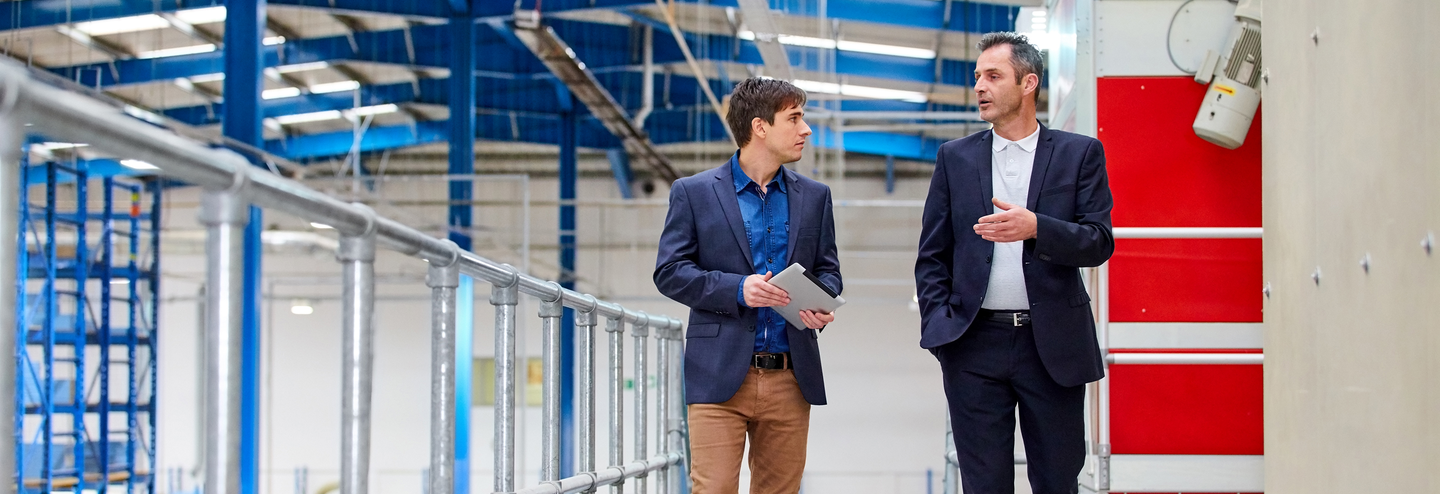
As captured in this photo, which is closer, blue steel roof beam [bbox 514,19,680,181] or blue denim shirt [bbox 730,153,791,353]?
blue denim shirt [bbox 730,153,791,353]

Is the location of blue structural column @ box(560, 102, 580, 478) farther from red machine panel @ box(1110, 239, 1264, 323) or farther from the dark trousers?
the dark trousers

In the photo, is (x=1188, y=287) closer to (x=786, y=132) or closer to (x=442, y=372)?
(x=786, y=132)

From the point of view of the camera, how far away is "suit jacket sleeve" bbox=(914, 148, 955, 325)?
2727 mm

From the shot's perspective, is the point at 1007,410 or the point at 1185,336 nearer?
the point at 1007,410

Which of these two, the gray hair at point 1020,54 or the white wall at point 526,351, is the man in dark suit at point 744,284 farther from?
the white wall at point 526,351

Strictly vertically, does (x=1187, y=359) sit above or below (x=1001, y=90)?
below

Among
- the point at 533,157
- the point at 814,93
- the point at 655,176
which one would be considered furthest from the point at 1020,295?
the point at 533,157

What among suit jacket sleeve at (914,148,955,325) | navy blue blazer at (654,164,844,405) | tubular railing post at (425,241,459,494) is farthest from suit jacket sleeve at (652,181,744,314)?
tubular railing post at (425,241,459,494)

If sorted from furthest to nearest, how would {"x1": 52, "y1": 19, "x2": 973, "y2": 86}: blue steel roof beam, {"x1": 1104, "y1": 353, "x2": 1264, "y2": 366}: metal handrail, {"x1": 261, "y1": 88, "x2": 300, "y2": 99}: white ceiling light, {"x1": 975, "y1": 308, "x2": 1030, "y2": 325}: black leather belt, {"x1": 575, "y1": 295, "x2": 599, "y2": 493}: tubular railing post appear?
1. {"x1": 261, "y1": 88, "x2": 300, "y2": 99}: white ceiling light
2. {"x1": 52, "y1": 19, "x2": 973, "y2": 86}: blue steel roof beam
3. {"x1": 1104, "y1": 353, "x2": 1264, "y2": 366}: metal handrail
4. {"x1": 575, "y1": 295, "x2": 599, "y2": 493}: tubular railing post
5. {"x1": 975, "y1": 308, "x2": 1030, "y2": 325}: black leather belt

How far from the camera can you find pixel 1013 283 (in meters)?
2.67

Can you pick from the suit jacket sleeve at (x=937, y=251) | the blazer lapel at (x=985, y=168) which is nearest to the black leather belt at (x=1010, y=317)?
the suit jacket sleeve at (x=937, y=251)

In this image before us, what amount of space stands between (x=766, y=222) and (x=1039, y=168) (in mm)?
653

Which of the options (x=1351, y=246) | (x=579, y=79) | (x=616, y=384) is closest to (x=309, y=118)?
(x=579, y=79)

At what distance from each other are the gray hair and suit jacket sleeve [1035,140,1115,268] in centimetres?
21
